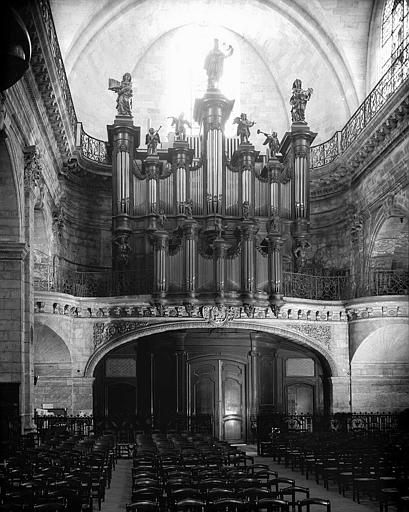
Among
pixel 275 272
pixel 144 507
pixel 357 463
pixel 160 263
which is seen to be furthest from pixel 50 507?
pixel 275 272

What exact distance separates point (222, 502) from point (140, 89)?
24.9 metres

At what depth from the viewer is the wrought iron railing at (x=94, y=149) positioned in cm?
2781

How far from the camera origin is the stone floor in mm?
13032

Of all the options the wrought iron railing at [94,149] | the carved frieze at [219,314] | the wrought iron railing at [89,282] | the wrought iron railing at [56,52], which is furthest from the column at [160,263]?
the wrought iron railing at [94,149]

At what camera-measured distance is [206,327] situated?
82.1 ft

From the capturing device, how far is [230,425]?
2692 centimetres

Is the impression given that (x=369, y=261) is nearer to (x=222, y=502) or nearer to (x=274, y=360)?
(x=274, y=360)

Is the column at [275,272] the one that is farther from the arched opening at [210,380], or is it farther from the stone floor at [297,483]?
the stone floor at [297,483]

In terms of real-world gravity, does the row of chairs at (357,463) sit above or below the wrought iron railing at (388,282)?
below

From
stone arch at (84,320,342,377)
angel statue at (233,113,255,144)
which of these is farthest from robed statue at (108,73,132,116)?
stone arch at (84,320,342,377)

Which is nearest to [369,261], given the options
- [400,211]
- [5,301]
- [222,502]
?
[400,211]

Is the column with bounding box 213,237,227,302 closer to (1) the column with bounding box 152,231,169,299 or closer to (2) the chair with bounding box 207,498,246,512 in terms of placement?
(1) the column with bounding box 152,231,169,299

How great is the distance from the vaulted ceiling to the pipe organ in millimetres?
3791

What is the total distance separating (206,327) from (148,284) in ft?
7.34
